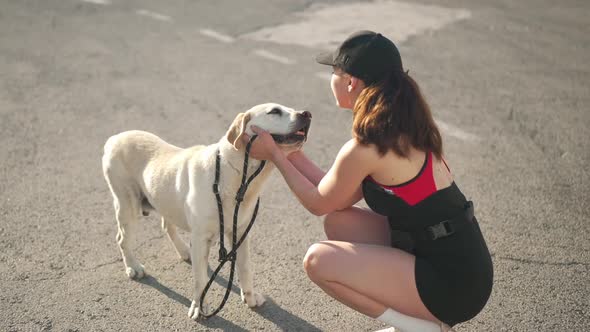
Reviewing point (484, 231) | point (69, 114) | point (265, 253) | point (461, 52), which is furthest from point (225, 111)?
point (461, 52)

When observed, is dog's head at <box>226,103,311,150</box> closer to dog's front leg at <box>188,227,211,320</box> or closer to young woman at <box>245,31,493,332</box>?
young woman at <box>245,31,493,332</box>

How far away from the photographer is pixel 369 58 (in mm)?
3008

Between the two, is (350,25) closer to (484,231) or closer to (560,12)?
(560,12)

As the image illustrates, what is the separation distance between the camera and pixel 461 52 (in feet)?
26.4

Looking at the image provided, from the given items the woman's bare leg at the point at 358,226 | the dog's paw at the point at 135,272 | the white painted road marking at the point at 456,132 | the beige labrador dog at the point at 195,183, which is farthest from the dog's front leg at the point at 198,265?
the white painted road marking at the point at 456,132

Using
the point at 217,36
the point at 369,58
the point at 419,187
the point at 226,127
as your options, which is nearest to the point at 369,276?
the point at 419,187

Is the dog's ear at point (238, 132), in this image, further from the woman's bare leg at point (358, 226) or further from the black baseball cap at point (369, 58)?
the woman's bare leg at point (358, 226)

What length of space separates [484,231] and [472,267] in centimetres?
159

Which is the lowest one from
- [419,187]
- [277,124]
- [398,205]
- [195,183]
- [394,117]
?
[195,183]

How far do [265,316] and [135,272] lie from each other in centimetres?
90

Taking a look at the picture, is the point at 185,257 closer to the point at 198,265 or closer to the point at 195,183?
the point at 198,265

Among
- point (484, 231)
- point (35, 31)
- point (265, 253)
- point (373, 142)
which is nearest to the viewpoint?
point (373, 142)

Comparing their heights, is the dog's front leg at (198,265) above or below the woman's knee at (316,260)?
below

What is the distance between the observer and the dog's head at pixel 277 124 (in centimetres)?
323
